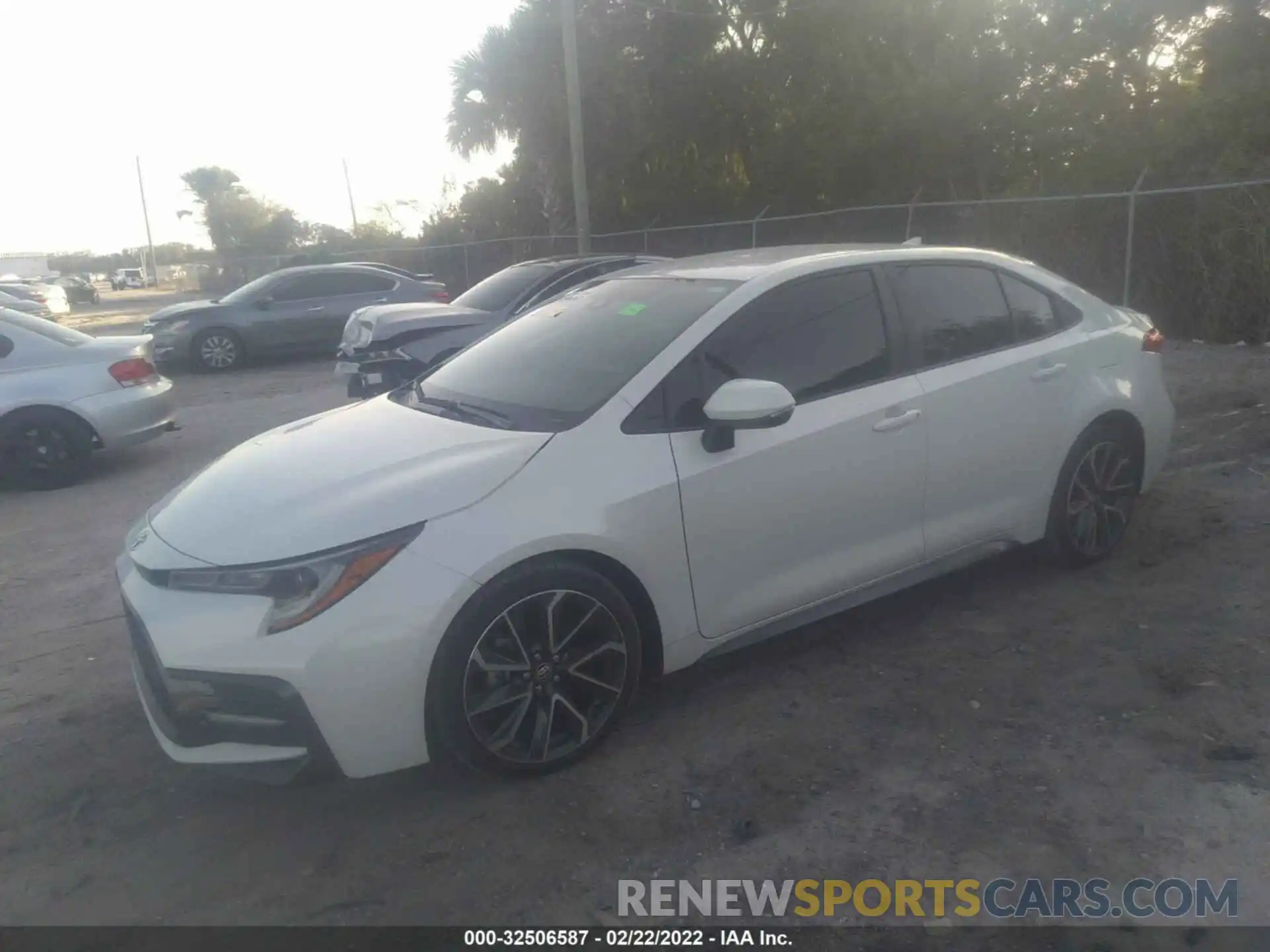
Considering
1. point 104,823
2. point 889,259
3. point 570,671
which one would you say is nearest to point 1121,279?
point 889,259

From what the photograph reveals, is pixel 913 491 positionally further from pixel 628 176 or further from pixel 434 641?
pixel 628 176

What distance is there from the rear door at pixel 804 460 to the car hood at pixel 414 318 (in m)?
5.63

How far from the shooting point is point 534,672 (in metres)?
3.57

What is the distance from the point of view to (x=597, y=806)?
139 inches

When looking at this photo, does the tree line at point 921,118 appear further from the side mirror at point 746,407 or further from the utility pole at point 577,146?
the side mirror at point 746,407

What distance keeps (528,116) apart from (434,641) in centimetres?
2274

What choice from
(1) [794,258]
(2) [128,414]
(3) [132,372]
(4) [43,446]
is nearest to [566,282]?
(3) [132,372]

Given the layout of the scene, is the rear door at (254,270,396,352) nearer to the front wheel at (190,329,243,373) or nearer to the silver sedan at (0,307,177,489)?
the front wheel at (190,329,243,373)

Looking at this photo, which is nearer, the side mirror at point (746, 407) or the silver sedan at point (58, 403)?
the side mirror at point (746, 407)

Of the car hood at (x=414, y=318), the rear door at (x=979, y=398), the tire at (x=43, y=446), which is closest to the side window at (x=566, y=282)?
the car hood at (x=414, y=318)

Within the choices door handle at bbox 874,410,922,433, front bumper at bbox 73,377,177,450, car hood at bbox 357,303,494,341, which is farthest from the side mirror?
front bumper at bbox 73,377,177,450

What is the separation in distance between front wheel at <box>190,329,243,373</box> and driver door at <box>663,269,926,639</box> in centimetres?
1332

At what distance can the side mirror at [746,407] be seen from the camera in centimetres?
376

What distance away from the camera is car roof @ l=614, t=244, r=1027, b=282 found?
4.54 meters
